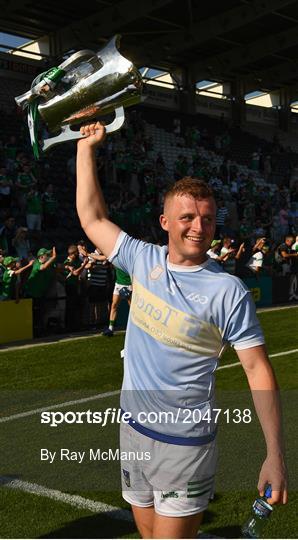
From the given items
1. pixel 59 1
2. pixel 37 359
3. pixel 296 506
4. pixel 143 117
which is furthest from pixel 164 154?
pixel 296 506

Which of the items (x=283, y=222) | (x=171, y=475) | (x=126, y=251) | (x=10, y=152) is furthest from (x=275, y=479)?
(x=283, y=222)

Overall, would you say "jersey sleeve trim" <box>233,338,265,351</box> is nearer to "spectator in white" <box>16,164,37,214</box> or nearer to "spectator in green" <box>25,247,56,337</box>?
"spectator in green" <box>25,247,56,337</box>

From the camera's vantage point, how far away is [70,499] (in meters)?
5.41

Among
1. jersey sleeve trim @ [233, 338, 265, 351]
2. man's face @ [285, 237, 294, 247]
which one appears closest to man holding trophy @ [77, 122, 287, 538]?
jersey sleeve trim @ [233, 338, 265, 351]

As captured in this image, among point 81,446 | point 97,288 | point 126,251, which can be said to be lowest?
point 81,446

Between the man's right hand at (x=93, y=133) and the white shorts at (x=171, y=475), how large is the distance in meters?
1.33

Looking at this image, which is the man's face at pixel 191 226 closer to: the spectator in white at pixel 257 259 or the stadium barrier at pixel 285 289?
the spectator in white at pixel 257 259

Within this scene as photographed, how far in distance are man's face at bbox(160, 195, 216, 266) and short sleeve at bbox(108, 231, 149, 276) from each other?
0.28m

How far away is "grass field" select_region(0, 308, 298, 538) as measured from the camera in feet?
16.2

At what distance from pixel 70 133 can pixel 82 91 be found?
25cm

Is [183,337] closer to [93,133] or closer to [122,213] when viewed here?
[93,133]

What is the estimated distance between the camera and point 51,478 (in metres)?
5.91

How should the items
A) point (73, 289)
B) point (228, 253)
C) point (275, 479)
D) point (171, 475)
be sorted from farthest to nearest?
point (228, 253) < point (73, 289) < point (171, 475) < point (275, 479)

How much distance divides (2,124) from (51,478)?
19788 millimetres
